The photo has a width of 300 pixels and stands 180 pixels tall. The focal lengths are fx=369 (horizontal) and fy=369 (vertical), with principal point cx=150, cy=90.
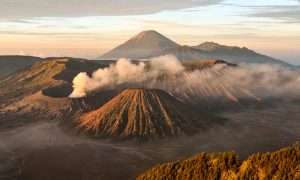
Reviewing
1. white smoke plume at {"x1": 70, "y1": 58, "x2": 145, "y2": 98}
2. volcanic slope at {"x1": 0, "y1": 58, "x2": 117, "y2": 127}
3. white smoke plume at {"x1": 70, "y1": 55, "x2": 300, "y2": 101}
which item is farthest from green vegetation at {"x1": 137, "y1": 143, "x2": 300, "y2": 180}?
white smoke plume at {"x1": 70, "y1": 55, "x2": 300, "y2": 101}

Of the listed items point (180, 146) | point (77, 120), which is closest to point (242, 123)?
point (180, 146)

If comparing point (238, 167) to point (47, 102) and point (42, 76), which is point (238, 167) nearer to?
point (47, 102)

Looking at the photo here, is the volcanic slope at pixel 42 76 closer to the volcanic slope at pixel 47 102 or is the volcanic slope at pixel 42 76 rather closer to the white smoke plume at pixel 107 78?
the volcanic slope at pixel 47 102

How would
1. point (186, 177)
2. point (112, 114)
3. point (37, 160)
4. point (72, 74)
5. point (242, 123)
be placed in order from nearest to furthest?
1. point (186, 177)
2. point (37, 160)
3. point (112, 114)
4. point (242, 123)
5. point (72, 74)

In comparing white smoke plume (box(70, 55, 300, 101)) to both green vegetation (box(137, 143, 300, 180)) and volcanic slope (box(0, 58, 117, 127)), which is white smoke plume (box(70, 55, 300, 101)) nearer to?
volcanic slope (box(0, 58, 117, 127))

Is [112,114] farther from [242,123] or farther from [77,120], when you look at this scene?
[242,123]

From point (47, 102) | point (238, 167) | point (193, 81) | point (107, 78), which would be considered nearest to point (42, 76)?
point (107, 78)

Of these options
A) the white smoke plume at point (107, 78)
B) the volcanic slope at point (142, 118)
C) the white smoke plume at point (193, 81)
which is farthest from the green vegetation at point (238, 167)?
the white smoke plume at point (193, 81)
